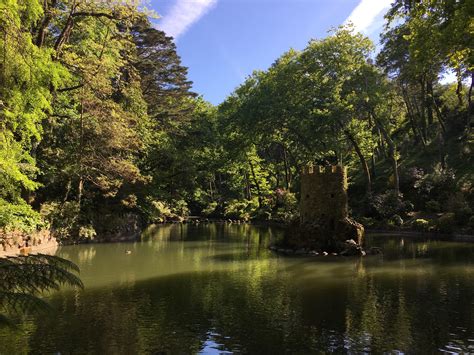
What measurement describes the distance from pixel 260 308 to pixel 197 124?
133 ft

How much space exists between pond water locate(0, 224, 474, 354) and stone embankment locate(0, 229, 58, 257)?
2.71 m

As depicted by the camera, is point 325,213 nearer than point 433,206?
Yes

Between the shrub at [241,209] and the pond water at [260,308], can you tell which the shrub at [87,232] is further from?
the shrub at [241,209]

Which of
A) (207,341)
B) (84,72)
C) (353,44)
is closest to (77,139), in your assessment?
(84,72)

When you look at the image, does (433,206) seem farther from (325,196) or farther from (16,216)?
(16,216)

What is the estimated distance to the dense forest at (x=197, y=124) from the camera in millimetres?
12633

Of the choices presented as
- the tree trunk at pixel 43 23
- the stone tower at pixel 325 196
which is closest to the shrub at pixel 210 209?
the stone tower at pixel 325 196

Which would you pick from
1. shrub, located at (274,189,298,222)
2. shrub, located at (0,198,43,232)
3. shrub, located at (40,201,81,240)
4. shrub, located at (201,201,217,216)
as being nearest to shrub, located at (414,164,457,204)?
shrub, located at (274,189,298,222)

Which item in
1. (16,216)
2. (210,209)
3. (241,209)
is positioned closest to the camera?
(16,216)

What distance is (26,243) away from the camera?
20578 millimetres

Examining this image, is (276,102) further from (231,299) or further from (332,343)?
(332,343)

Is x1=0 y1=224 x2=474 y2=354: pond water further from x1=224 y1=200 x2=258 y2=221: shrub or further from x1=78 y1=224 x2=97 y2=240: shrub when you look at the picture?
x1=224 y1=200 x2=258 y2=221: shrub

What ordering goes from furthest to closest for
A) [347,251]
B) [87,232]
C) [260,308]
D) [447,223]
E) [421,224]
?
[421,224] → [447,223] → [87,232] → [347,251] → [260,308]

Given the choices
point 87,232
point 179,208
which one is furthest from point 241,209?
point 87,232
